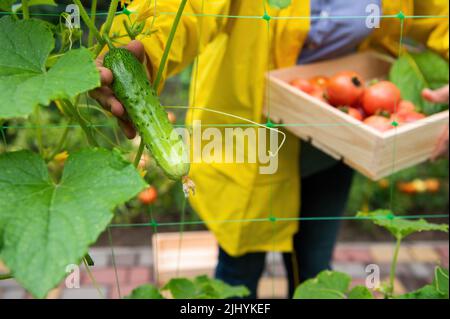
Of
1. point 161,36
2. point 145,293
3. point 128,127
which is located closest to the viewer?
point 128,127

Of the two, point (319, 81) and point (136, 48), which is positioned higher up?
point (136, 48)

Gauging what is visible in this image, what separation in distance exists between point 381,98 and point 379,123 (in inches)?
4.7

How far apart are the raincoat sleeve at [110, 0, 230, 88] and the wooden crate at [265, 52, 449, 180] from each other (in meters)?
0.22

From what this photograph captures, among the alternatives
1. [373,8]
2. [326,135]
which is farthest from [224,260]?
[373,8]

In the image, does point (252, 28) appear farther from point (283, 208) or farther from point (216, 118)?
point (283, 208)

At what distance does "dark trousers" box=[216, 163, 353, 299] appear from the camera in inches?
66.8

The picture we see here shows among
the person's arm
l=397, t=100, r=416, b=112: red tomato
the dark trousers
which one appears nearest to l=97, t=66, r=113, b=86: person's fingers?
the person's arm

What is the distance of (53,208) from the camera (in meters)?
0.68

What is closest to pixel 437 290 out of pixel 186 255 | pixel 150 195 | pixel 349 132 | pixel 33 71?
pixel 349 132

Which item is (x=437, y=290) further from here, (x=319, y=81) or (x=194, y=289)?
(x=319, y=81)

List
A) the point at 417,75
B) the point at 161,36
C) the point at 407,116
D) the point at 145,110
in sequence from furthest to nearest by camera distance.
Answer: the point at 417,75
the point at 407,116
the point at 161,36
the point at 145,110

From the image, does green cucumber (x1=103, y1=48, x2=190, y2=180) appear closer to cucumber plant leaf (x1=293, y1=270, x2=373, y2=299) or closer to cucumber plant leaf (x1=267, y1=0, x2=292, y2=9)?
cucumber plant leaf (x1=267, y1=0, x2=292, y2=9)

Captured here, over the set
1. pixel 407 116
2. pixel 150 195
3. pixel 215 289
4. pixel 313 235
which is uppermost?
pixel 407 116
